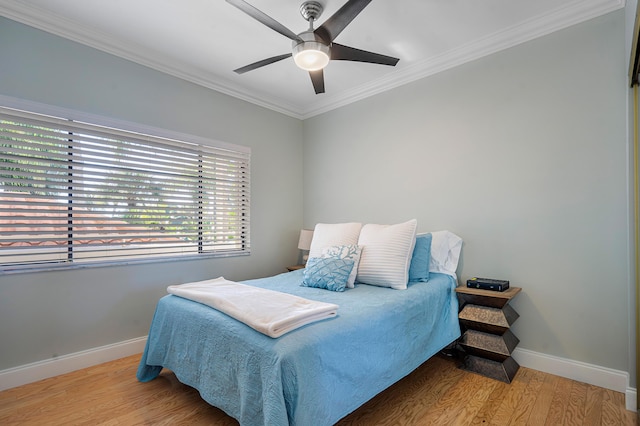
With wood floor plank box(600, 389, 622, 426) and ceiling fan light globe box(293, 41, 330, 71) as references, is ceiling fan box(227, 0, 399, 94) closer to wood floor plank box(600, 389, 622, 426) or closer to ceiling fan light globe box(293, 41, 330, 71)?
ceiling fan light globe box(293, 41, 330, 71)

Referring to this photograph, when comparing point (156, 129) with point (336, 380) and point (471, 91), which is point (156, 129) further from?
point (471, 91)

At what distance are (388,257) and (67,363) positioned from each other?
2599 mm

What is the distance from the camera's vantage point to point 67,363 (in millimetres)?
2393

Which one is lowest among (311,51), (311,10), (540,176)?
(540,176)

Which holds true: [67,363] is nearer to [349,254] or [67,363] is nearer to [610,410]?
[349,254]

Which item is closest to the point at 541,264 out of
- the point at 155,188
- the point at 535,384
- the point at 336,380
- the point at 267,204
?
the point at 535,384

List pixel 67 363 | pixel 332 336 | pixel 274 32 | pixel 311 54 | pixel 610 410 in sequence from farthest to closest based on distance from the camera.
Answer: pixel 274 32
pixel 67 363
pixel 311 54
pixel 610 410
pixel 332 336

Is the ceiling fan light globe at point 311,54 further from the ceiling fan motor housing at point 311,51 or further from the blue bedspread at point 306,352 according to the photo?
the blue bedspread at point 306,352

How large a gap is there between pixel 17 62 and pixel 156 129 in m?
0.97

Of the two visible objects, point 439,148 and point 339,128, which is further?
point 339,128

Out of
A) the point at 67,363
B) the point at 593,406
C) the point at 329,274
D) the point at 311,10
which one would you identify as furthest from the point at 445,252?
the point at 67,363

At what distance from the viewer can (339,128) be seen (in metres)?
A: 3.86

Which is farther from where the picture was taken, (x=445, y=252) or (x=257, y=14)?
(x=445, y=252)

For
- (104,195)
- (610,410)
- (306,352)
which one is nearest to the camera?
(306,352)
